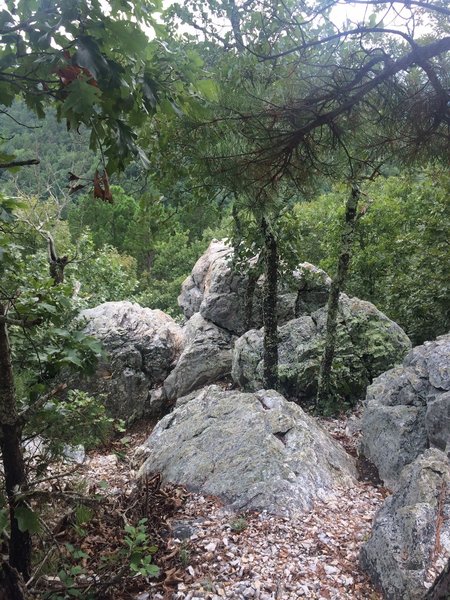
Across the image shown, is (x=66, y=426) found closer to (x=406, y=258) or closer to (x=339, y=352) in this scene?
(x=339, y=352)

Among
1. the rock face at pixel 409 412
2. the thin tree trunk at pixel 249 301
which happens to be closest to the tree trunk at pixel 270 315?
the rock face at pixel 409 412

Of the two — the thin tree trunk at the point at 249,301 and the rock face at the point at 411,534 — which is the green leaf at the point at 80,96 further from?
the thin tree trunk at the point at 249,301

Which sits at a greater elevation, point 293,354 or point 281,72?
point 281,72

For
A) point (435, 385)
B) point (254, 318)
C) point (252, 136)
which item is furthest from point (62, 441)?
point (254, 318)

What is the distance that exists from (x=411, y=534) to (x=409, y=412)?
3093 mm

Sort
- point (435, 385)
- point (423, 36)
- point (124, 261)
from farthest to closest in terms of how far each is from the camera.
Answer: point (124, 261) → point (435, 385) → point (423, 36)

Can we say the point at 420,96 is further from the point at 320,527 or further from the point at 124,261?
the point at 124,261

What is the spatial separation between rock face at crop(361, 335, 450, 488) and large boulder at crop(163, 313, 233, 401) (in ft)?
15.9

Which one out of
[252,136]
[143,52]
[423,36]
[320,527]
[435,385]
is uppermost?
[423,36]

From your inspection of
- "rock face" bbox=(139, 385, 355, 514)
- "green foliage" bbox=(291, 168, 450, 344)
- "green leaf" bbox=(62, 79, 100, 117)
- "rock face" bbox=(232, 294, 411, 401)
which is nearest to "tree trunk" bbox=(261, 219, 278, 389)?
"rock face" bbox=(232, 294, 411, 401)

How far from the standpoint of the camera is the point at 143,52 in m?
1.74

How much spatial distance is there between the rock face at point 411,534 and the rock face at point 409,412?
1.59 meters

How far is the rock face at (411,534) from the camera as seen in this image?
11.4ft

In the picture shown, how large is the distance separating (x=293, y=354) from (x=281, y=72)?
716 cm
